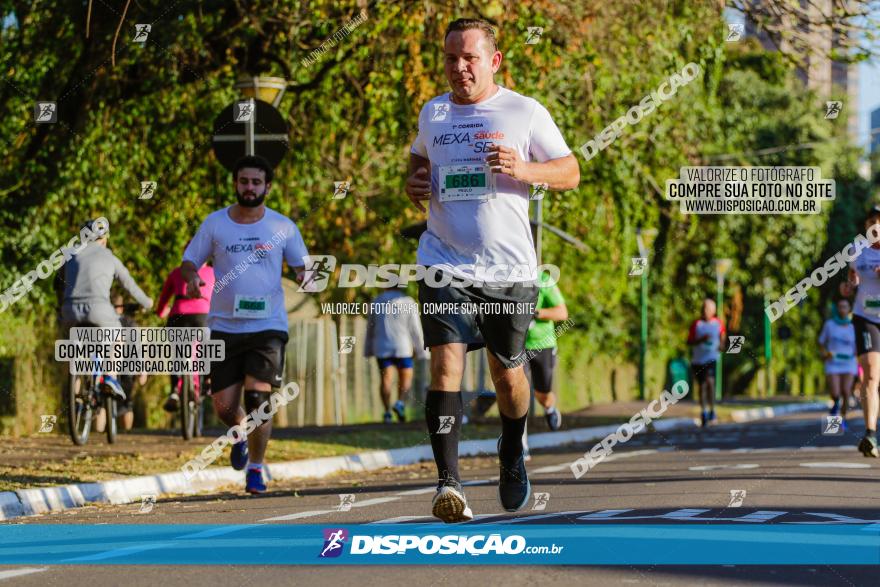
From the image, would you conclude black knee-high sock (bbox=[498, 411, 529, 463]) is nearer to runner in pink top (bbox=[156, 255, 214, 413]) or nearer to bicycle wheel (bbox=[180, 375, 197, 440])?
runner in pink top (bbox=[156, 255, 214, 413])

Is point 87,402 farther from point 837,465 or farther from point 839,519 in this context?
point 839,519

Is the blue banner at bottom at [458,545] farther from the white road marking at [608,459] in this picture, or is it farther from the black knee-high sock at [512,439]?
the white road marking at [608,459]

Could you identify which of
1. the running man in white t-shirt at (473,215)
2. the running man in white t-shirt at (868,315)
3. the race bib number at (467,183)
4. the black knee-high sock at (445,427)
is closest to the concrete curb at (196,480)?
the black knee-high sock at (445,427)

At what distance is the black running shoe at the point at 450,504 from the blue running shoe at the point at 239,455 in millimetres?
4287

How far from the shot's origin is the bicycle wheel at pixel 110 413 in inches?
576

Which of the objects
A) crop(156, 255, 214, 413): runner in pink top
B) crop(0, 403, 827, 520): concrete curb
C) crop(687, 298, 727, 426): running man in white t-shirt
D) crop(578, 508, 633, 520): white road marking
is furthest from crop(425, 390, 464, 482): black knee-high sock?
crop(687, 298, 727, 426): running man in white t-shirt

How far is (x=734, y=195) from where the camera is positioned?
23.6 m

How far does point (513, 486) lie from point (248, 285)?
3436mm

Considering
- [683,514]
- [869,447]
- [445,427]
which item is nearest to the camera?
[445,427]

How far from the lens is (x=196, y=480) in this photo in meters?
12.2

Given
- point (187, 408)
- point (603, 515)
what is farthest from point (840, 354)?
point (603, 515)

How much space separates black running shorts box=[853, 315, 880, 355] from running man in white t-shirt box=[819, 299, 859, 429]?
362 inches

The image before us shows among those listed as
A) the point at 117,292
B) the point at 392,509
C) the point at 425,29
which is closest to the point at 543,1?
the point at 425,29

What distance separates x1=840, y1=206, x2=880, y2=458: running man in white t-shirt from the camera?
13203 millimetres
